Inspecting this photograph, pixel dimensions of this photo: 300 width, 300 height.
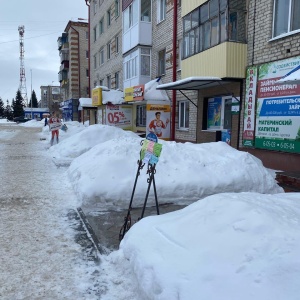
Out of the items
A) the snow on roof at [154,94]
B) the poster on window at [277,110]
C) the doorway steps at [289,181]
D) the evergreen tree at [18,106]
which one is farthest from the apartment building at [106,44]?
the evergreen tree at [18,106]

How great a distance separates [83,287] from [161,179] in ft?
10.3

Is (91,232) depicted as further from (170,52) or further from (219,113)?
(170,52)

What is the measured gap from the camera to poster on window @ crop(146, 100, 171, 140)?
→ 46.9 ft

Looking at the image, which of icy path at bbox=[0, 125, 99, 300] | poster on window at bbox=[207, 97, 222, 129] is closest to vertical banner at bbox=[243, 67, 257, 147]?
poster on window at bbox=[207, 97, 222, 129]

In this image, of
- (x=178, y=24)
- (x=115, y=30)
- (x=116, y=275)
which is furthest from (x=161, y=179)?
(x=115, y=30)

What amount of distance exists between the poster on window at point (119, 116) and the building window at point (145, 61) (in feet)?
7.74

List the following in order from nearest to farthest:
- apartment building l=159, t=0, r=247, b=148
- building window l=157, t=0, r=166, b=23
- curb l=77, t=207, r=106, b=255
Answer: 1. curb l=77, t=207, r=106, b=255
2. apartment building l=159, t=0, r=247, b=148
3. building window l=157, t=0, r=166, b=23

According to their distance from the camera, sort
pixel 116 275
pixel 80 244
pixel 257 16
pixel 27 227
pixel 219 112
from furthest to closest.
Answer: pixel 219 112 → pixel 257 16 → pixel 27 227 → pixel 80 244 → pixel 116 275

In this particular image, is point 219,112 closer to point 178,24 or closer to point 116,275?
point 178,24

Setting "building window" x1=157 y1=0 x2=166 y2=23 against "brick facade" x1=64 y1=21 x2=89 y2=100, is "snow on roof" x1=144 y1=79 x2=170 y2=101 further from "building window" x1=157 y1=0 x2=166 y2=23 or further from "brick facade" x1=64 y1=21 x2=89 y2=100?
"brick facade" x1=64 y1=21 x2=89 y2=100

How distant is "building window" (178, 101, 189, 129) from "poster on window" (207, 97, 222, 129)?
1.72 m

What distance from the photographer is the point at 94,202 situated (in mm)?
5543

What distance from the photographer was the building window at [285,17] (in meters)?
8.27

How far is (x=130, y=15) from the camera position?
18078 millimetres
